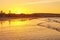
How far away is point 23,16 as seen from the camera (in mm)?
12312

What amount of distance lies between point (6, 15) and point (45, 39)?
7476mm

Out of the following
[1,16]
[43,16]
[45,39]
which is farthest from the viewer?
[43,16]

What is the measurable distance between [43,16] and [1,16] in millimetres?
2532

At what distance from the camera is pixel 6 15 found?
11.7 m

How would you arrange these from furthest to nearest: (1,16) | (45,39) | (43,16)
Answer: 1. (43,16)
2. (1,16)
3. (45,39)

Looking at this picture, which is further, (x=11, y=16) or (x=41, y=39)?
(x=11, y=16)

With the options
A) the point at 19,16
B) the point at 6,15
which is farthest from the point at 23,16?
the point at 6,15

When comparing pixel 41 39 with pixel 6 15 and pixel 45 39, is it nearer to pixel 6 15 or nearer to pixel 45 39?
pixel 45 39

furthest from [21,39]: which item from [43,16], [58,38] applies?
[43,16]

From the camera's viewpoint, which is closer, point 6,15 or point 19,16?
point 6,15

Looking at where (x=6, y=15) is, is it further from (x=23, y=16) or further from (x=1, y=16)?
(x=23, y=16)

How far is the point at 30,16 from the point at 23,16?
0.70 m

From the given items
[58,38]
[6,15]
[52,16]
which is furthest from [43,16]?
[58,38]

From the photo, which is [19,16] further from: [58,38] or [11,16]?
[58,38]
